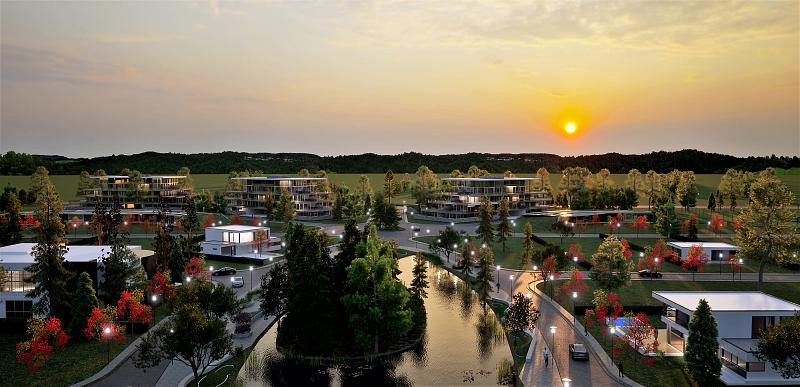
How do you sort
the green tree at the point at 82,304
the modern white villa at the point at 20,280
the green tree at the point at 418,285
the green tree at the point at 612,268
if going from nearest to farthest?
the green tree at the point at 82,304
the modern white villa at the point at 20,280
the green tree at the point at 612,268
the green tree at the point at 418,285

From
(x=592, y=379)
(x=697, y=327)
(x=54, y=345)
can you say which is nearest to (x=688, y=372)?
(x=697, y=327)

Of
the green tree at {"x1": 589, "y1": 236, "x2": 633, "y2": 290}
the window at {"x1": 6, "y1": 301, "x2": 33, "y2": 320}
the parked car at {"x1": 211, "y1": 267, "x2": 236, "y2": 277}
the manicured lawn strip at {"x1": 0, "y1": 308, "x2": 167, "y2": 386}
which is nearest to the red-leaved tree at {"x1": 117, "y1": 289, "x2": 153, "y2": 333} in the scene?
the manicured lawn strip at {"x1": 0, "y1": 308, "x2": 167, "y2": 386}

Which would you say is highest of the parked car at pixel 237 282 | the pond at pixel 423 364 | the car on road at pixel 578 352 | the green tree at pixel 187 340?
the green tree at pixel 187 340

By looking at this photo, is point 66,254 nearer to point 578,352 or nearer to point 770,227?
point 578,352

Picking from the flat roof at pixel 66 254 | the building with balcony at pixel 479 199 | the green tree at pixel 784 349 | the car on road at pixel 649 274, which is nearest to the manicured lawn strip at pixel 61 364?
the flat roof at pixel 66 254

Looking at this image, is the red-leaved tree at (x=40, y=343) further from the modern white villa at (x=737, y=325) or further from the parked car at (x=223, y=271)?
the modern white villa at (x=737, y=325)

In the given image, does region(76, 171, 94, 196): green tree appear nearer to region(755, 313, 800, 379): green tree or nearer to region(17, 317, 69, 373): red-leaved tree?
region(17, 317, 69, 373): red-leaved tree
